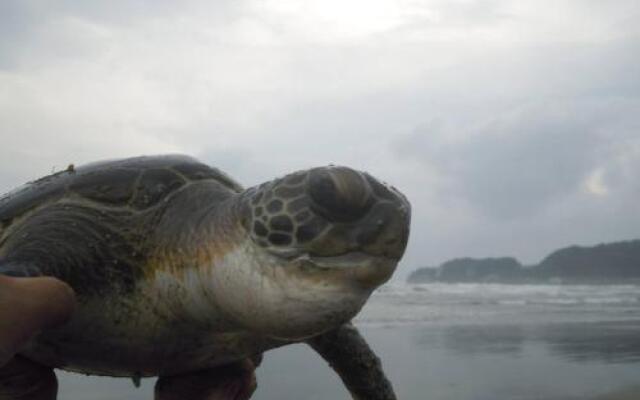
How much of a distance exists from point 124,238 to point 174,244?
0.24 metres

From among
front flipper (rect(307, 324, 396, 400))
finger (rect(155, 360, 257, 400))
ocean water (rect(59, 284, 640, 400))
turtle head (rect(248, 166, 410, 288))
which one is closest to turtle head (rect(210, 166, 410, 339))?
turtle head (rect(248, 166, 410, 288))

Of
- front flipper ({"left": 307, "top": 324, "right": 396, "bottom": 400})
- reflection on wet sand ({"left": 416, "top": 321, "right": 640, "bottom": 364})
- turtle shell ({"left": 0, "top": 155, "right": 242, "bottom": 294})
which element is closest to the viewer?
turtle shell ({"left": 0, "top": 155, "right": 242, "bottom": 294})

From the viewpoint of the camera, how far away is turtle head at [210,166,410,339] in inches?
70.3

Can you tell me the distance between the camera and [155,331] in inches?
93.9

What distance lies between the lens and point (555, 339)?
1162cm

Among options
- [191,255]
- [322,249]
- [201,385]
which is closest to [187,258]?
[191,255]

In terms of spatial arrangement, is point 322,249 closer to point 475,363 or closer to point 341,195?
point 341,195

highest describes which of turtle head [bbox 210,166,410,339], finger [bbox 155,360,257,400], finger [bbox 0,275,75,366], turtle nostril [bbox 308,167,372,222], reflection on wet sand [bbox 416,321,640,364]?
turtle nostril [bbox 308,167,372,222]

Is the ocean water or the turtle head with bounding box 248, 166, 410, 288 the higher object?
the turtle head with bounding box 248, 166, 410, 288

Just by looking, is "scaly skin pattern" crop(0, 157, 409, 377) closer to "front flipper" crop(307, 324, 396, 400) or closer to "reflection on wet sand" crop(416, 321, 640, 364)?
"front flipper" crop(307, 324, 396, 400)

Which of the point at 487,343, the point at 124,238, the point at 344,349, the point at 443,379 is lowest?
the point at 487,343

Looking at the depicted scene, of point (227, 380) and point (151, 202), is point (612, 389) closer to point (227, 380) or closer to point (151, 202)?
point (227, 380)

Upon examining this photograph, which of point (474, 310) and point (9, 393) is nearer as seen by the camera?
point (9, 393)

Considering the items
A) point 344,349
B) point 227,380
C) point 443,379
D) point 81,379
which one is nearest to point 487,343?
point 443,379
